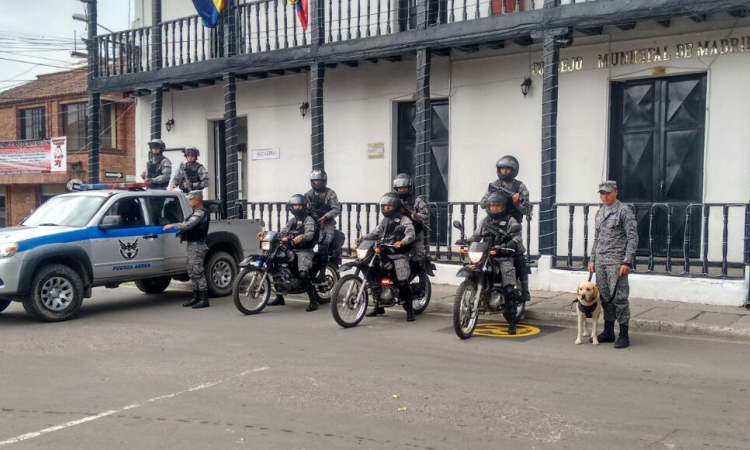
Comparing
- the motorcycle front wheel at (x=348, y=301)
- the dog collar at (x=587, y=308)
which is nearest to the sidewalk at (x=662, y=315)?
the dog collar at (x=587, y=308)

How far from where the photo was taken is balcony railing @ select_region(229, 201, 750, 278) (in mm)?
10758

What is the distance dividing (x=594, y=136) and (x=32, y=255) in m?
9.24

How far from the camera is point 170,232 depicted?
11.7 metres

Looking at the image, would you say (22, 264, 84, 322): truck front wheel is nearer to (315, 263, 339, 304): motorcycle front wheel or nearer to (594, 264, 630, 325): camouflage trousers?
(315, 263, 339, 304): motorcycle front wheel

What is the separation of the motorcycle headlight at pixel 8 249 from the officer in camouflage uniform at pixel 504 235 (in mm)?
5960

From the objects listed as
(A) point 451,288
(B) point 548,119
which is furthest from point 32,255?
(B) point 548,119

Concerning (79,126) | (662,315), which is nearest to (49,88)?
(79,126)

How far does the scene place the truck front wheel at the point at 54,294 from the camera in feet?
32.4

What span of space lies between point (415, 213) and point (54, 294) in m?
5.08

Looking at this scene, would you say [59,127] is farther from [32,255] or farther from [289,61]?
[32,255]

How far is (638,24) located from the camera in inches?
478

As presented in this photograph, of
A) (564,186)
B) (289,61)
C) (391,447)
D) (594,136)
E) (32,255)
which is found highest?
(289,61)

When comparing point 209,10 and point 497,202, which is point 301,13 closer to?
point 209,10

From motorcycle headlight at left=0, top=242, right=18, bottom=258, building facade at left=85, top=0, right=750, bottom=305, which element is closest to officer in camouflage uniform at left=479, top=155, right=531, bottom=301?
building facade at left=85, top=0, right=750, bottom=305
